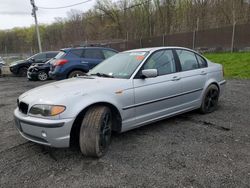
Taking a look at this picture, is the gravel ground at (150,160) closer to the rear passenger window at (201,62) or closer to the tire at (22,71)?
the rear passenger window at (201,62)

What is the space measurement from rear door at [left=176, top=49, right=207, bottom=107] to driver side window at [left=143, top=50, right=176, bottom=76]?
0.25 metres

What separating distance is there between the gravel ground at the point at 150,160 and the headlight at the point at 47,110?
710 mm

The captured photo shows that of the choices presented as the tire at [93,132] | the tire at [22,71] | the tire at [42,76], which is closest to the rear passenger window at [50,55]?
the tire at [22,71]

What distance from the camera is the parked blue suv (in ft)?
28.6

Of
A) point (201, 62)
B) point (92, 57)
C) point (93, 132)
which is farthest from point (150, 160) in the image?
point (92, 57)

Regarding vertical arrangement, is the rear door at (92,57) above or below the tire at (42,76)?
above

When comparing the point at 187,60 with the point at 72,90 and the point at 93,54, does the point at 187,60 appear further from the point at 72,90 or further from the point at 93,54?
the point at 93,54

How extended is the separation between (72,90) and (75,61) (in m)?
5.82

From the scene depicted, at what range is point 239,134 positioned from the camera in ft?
13.0

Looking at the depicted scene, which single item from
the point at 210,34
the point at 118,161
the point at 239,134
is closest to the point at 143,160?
the point at 118,161

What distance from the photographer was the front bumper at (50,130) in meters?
3.00

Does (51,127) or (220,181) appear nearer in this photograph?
(220,181)

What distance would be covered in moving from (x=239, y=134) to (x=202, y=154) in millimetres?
1079

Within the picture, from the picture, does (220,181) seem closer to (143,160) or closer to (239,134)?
(143,160)
